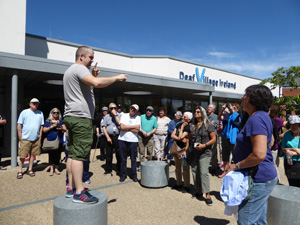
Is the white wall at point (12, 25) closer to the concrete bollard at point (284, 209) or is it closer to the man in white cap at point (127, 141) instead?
the man in white cap at point (127, 141)

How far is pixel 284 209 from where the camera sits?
8.52ft

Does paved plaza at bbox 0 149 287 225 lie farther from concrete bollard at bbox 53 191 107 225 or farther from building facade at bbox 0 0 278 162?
building facade at bbox 0 0 278 162

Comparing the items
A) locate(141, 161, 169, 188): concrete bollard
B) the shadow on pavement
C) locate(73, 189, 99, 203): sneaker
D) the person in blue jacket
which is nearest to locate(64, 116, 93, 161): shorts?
locate(73, 189, 99, 203): sneaker

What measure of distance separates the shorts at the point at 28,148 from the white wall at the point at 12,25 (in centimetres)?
523

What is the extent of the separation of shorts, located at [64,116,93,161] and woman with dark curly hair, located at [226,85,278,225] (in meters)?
1.55

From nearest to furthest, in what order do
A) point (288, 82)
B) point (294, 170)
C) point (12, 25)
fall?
point (294, 170)
point (288, 82)
point (12, 25)

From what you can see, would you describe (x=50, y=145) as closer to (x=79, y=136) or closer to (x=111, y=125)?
(x=111, y=125)

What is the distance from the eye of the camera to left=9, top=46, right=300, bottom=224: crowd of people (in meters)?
1.96

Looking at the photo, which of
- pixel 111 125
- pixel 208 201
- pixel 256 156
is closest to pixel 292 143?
pixel 208 201

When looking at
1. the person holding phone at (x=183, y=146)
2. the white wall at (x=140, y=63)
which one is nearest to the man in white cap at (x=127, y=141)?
the person holding phone at (x=183, y=146)

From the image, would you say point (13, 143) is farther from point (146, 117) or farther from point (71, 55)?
point (71, 55)

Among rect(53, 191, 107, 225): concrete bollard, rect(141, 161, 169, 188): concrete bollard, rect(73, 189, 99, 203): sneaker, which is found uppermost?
rect(73, 189, 99, 203): sneaker

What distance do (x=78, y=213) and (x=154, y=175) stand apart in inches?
104

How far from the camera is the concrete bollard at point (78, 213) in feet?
8.07
